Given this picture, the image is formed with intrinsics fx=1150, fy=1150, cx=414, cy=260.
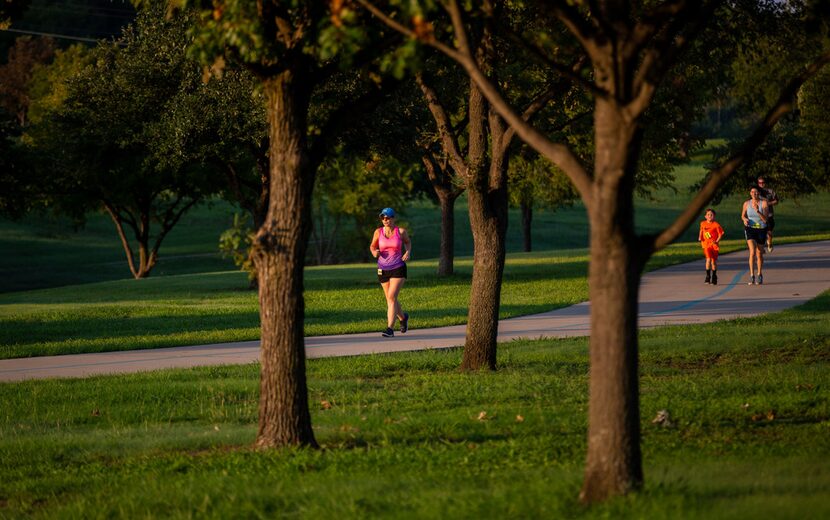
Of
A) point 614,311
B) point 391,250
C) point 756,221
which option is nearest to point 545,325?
point 391,250

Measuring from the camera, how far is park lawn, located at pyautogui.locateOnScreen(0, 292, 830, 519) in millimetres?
6656

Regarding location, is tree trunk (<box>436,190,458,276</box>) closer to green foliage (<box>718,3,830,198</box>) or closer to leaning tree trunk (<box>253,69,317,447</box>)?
green foliage (<box>718,3,830,198</box>)

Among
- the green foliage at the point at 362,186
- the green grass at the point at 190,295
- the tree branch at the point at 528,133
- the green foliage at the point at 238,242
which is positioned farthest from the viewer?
the green foliage at the point at 362,186

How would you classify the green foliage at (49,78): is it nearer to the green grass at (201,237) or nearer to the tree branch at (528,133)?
the green grass at (201,237)

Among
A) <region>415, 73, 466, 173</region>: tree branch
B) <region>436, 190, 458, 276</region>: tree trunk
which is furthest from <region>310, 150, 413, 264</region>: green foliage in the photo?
<region>415, 73, 466, 173</region>: tree branch

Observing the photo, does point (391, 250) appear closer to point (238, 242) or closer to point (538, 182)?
point (238, 242)

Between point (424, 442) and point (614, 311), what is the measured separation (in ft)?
9.06

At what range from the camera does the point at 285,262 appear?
332 inches

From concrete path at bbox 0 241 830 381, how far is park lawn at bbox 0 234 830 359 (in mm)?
914

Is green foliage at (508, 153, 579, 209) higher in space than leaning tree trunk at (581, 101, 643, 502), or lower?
higher

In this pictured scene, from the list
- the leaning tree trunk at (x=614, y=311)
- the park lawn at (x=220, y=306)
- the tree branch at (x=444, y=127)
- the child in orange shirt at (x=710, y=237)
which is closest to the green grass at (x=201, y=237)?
the park lawn at (x=220, y=306)

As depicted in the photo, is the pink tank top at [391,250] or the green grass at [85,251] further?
the green grass at [85,251]

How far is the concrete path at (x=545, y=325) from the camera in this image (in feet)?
52.1

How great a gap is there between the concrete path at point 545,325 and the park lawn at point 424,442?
5.28 ft
